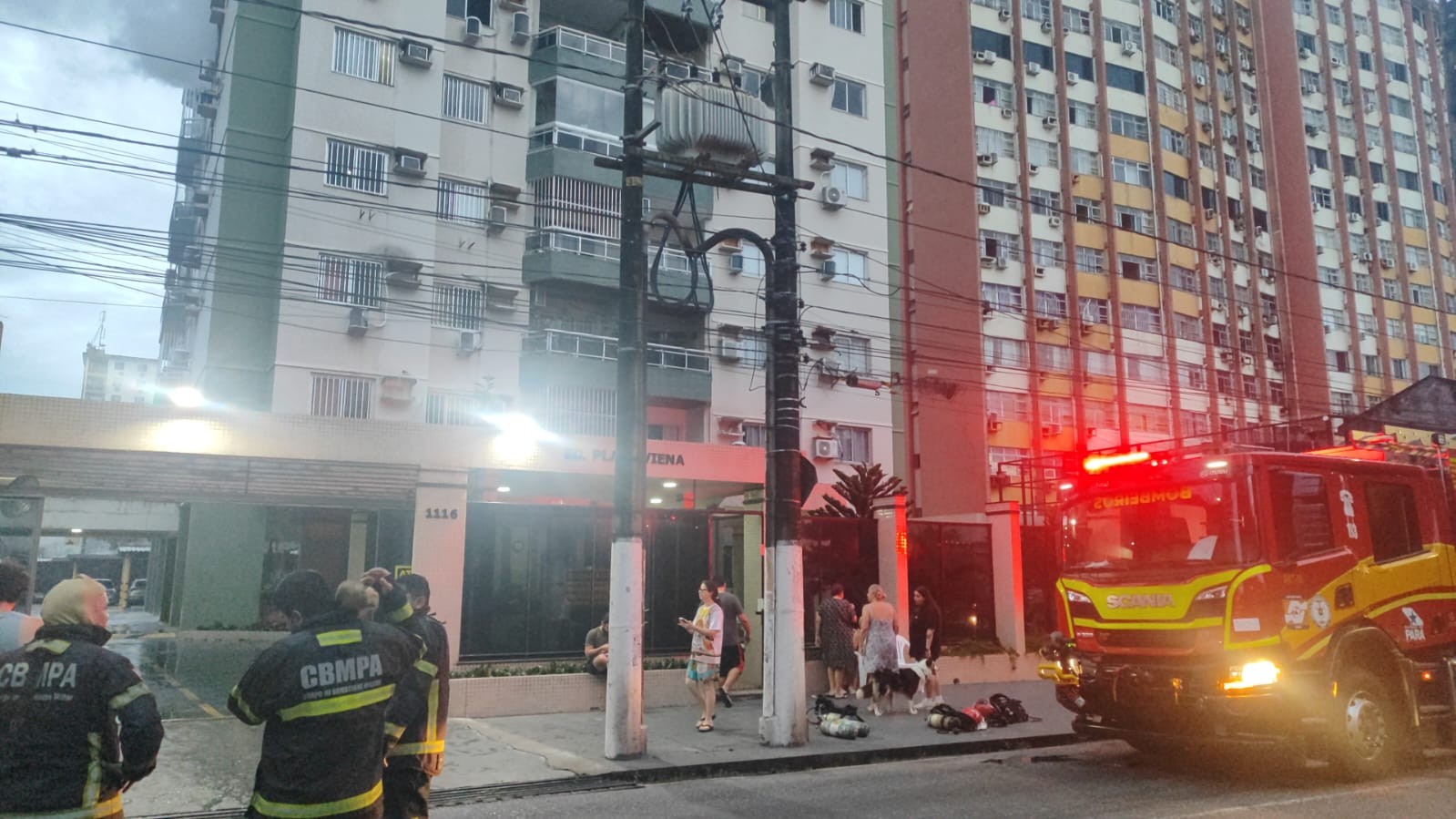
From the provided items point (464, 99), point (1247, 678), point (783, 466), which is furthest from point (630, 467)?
point (464, 99)

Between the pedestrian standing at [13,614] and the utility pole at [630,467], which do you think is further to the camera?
the utility pole at [630,467]

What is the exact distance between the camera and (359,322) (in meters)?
26.2

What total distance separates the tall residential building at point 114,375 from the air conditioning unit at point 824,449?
78.0 metres

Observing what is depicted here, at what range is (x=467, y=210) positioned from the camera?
2864 cm

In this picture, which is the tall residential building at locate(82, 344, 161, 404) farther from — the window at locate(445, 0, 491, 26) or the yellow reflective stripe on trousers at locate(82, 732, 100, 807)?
the yellow reflective stripe on trousers at locate(82, 732, 100, 807)

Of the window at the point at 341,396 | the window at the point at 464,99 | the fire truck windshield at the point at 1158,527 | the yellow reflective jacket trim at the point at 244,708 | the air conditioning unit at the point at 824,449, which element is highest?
the window at the point at 464,99

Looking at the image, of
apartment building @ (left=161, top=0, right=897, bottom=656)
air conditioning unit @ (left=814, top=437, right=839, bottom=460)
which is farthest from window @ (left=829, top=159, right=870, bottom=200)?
air conditioning unit @ (left=814, top=437, right=839, bottom=460)

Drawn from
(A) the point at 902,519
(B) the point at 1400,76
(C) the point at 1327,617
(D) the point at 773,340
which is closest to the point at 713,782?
(D) the point at 773,340

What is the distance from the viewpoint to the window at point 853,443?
34000 mm

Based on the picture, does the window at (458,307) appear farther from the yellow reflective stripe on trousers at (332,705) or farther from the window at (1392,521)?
the yellow reflective stripe on trousers at (332,705)

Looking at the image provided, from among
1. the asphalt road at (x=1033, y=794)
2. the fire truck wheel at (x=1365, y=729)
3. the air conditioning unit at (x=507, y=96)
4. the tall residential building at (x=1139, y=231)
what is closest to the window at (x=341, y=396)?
the air conditioning unit at (x=507, y=96)

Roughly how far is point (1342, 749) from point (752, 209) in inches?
1047

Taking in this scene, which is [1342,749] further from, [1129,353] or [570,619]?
[1129,353]

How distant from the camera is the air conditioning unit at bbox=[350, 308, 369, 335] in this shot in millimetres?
26219
